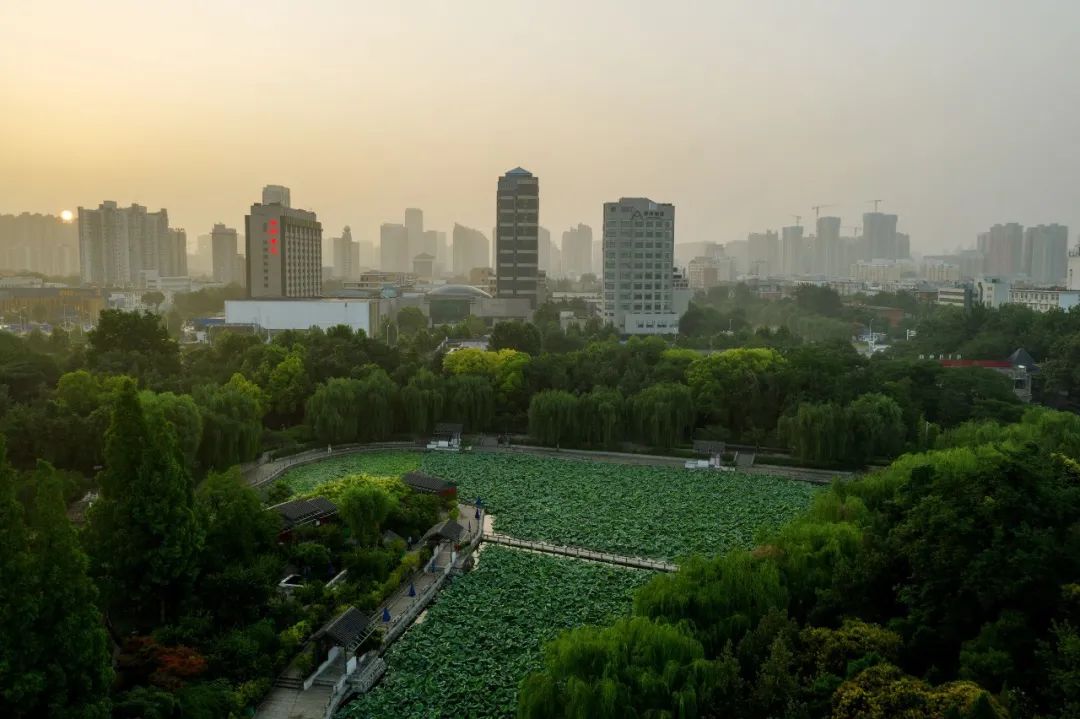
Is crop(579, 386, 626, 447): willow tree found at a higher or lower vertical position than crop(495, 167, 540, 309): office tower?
lower

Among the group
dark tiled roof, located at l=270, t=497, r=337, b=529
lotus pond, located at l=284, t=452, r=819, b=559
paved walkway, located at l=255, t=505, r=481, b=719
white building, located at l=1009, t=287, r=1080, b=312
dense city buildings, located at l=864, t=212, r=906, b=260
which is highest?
dense city buildings, located at l=864, t=212, r=906, b=260

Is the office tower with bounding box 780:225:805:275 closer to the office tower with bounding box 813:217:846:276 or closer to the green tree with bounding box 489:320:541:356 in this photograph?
the office tower with bounding box 813:217:846:276

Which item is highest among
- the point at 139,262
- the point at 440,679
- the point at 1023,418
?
the point at 139,262

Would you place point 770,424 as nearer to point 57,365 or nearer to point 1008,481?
point 1008,481

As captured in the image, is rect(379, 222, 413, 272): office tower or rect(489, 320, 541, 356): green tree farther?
rect(379, 222, 413, 272): office tower

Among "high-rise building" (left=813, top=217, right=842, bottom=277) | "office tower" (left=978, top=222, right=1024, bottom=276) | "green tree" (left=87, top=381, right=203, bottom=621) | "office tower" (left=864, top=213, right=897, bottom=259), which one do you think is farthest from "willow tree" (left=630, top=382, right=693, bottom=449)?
"office tower" (left=864, top=213, right=897, bottom=259)

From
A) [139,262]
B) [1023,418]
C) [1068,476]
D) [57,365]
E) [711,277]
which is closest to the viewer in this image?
[1068,476]

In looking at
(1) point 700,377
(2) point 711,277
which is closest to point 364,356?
(1) point 700,377
